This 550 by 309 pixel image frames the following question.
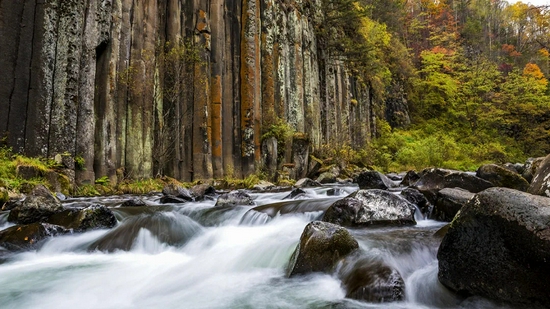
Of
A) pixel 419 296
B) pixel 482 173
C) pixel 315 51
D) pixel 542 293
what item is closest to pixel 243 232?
pixel 419 296

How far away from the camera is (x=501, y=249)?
3.01 meters

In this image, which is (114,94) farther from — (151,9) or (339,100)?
(339,100)

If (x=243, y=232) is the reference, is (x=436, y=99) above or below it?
above

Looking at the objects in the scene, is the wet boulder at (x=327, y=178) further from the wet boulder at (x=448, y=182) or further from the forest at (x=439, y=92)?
the wet boulder at (x=448, y=182)

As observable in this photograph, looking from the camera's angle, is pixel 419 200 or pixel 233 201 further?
pixel 233 201

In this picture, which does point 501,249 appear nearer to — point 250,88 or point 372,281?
point 372,281

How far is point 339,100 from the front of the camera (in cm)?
2580

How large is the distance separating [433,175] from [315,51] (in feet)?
57.2

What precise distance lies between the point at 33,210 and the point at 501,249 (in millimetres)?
6666

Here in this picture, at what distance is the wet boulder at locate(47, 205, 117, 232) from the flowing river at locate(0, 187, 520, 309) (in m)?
0.16

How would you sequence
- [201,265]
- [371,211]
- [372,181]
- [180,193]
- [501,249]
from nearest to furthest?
[501,249] → [201,265] → [371,211] → [180,193] → [372,181]

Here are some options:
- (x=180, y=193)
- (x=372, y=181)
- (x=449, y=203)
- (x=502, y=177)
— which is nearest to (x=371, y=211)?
(x=449, y=203)

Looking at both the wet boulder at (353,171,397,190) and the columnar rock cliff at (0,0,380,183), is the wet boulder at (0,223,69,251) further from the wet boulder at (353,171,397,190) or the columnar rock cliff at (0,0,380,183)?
the wet boulder at (353,171,397,190)

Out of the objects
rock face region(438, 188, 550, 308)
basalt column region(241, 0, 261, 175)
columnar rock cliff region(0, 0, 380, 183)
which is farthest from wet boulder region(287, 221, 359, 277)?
basalt column region(241, 0, 261, 175)
